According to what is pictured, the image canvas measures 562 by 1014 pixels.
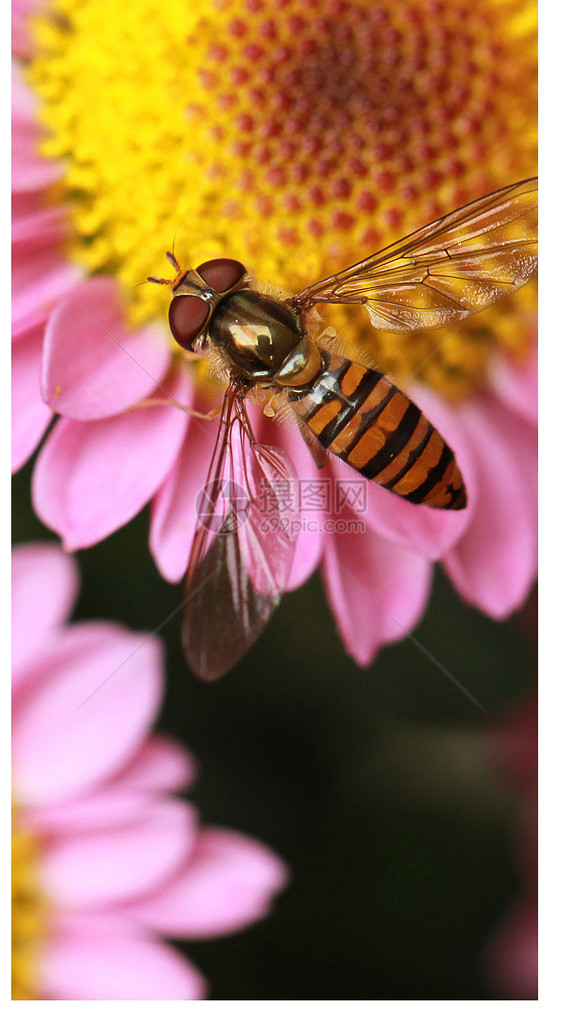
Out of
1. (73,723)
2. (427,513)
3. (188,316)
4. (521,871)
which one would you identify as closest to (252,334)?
(188,316)

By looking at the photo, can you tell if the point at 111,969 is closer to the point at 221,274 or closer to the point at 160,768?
the point at 160,768

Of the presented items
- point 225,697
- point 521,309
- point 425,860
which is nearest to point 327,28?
point 521,309

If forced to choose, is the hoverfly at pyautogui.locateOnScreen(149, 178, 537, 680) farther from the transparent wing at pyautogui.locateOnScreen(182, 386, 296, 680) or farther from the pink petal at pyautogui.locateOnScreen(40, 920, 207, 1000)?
the pink petal at pyautogui.locateOnScreen(40, 920, 207, 1000)

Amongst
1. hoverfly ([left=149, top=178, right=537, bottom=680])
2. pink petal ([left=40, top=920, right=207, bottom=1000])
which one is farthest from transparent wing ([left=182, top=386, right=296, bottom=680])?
pink petal ([left=40, top=920, right=207, bottom=1000])

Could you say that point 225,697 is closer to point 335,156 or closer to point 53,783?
point 53,783

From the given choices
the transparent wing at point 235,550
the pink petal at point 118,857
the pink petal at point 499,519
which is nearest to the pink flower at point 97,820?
the pink petal at point 118,857

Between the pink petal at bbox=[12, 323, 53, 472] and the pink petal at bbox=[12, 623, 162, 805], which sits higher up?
the pink petal at bbox=[12, 323, 53, 472]
